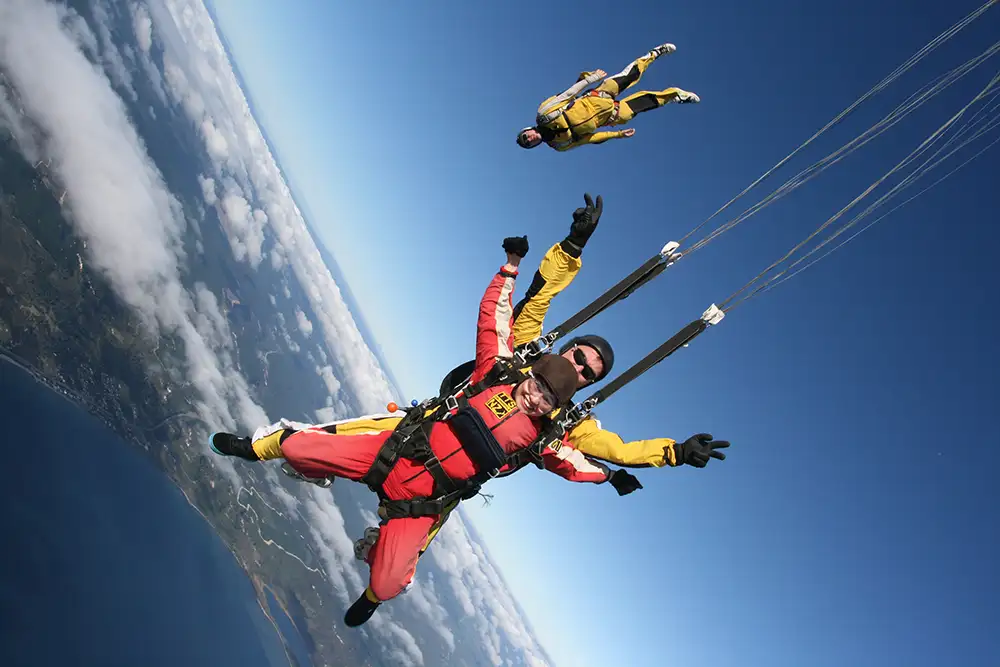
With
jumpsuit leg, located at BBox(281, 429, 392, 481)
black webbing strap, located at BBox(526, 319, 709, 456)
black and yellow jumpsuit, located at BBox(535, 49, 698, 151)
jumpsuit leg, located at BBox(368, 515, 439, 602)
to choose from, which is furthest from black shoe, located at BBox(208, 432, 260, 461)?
black and yellow jumpsuit, located at BBox(535, 49, 698, 151)

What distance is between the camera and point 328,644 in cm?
8369

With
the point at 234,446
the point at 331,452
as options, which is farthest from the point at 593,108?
the point at 234,446

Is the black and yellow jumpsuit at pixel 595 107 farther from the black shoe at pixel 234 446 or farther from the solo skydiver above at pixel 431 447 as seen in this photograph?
the black shoe at pixel 234 446

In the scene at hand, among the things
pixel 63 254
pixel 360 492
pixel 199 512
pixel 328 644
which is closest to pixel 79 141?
pixel 63 254

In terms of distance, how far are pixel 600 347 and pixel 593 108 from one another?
1.68 metres

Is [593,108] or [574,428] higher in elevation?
[593,108]

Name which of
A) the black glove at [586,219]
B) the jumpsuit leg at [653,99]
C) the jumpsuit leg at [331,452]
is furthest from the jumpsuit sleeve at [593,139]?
the jumpsuit leg at [331,452]

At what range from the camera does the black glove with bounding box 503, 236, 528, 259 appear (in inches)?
142

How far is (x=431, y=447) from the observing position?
3742 millimetres

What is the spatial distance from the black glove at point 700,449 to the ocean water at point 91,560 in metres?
37.9

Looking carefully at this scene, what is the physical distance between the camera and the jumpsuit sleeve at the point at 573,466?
3.96 m

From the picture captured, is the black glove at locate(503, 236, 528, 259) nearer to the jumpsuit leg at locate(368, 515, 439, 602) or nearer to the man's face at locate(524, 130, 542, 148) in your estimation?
the man's face at locate(524, 130, 542, 148)

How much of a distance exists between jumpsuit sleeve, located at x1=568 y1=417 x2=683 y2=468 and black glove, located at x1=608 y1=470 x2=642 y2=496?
9 centimetres

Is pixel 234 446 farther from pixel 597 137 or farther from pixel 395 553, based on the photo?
pixel 597 137
